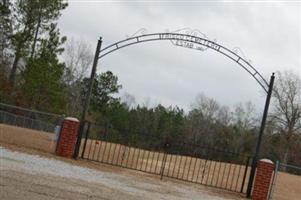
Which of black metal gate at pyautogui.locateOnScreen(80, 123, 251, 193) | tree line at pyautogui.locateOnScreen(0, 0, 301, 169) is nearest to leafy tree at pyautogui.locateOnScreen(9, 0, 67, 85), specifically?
tree line at pyautogui.locateOnScreen(0, 0, 301, 169)

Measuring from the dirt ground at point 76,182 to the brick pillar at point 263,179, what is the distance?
615 mm

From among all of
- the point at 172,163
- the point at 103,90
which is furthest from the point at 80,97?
the point at 172,163

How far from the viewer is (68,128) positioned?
18.1 metres

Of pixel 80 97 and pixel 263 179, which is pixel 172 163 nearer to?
pixel 263 179

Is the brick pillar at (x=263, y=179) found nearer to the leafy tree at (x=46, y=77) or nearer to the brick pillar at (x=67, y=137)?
the brick pillar at (x=67, y=137)

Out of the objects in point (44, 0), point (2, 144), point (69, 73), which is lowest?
point (2, 144)

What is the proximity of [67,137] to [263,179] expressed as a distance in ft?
21.9

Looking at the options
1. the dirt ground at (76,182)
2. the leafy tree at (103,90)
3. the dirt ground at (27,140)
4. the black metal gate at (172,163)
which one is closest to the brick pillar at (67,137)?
the black metal gate at (172,163)

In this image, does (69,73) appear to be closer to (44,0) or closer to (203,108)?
(44,0)

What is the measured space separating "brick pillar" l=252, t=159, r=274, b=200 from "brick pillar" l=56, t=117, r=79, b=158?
6239 mm

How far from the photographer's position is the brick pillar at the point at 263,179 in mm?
16594

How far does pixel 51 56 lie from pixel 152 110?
25817 millimetres

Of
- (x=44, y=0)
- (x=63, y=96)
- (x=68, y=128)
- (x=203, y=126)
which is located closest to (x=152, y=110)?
(x=203, y=126)

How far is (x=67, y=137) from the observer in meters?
18.1
